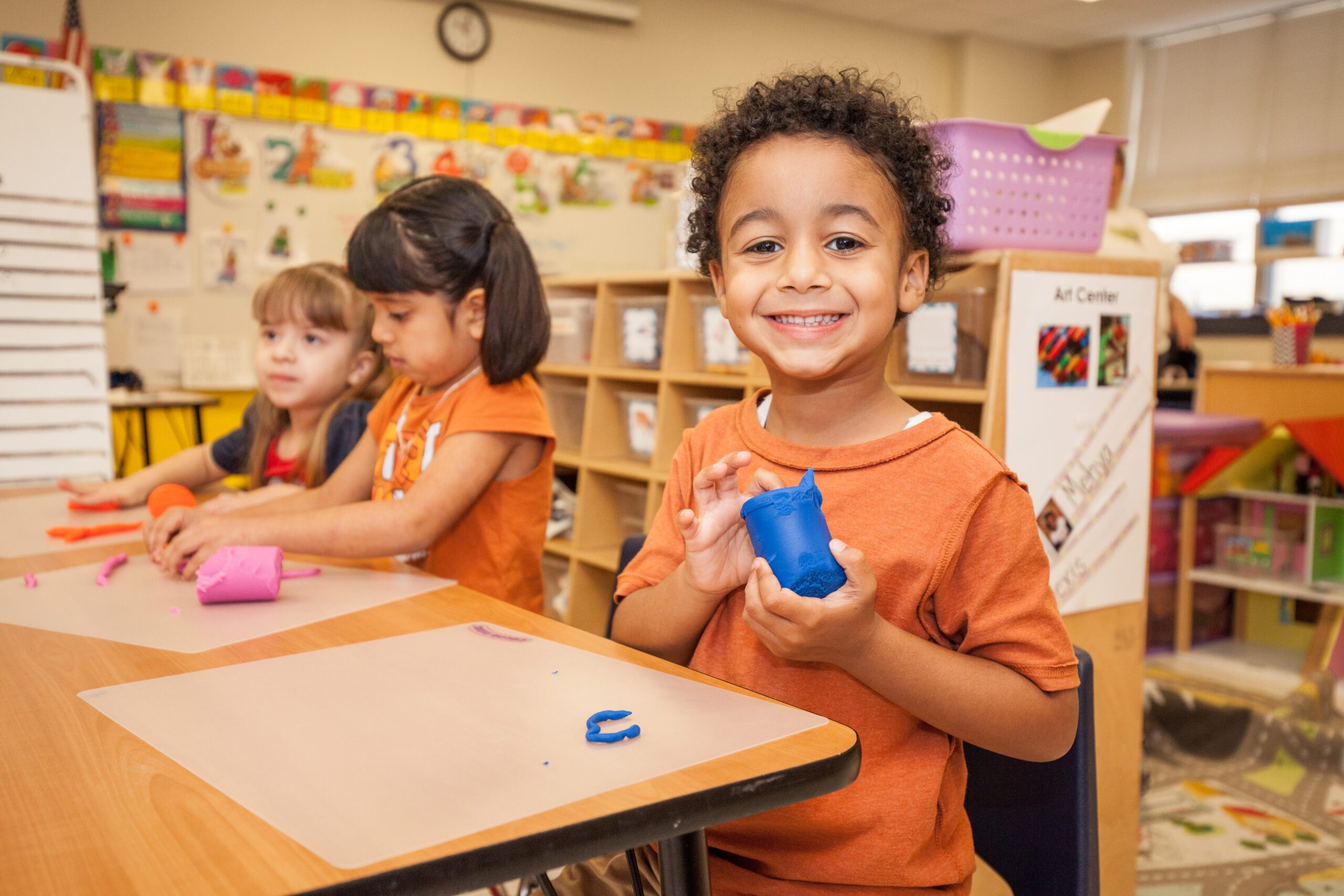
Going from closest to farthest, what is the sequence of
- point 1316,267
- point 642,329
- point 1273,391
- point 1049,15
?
point 642,329, point 1273,391, point 1316,267, point 1049,15

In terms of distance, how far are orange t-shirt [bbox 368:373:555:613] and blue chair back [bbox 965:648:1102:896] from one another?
0.71 meters

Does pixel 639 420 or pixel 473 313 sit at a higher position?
pixel 473 313

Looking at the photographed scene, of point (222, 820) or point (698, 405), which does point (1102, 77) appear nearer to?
point (698, 405)

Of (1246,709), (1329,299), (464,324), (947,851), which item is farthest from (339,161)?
(1329,299)

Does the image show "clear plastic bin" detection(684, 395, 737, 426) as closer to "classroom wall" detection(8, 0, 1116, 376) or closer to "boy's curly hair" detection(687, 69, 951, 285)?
"classroom wall" detection(8, 0, 1116, 376)

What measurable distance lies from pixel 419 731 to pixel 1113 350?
4.91 feet

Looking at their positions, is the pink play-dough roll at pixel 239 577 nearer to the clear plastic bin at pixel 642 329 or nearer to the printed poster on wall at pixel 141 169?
the clear plastic bin at pixel 642 329

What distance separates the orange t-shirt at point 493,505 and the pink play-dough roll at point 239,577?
1.33 ft

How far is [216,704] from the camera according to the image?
0.71 m

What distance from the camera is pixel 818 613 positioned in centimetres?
68

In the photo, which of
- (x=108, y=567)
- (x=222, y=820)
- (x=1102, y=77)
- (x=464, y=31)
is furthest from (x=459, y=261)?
(x=1102, y=77)

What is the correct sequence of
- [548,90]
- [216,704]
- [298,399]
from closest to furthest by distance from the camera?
[216,704] < [298,399] < [548,90]

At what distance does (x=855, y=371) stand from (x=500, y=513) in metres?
0.69

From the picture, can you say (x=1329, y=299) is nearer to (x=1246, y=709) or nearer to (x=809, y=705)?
(x=1246, y=709)
